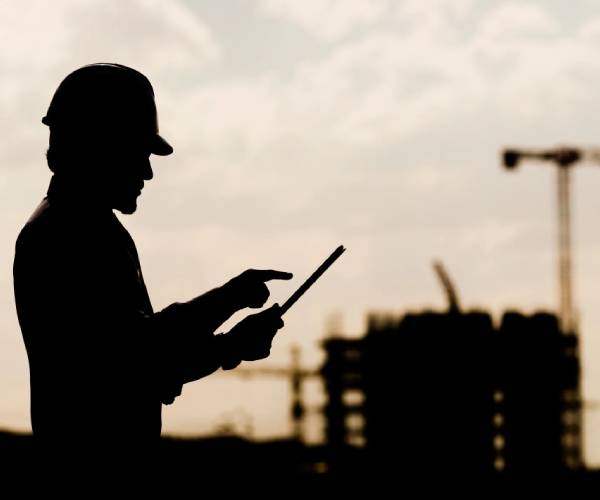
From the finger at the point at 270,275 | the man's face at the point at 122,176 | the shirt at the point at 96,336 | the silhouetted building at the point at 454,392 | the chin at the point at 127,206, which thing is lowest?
the shirt at the point at 96,336

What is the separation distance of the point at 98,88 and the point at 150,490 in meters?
1.52

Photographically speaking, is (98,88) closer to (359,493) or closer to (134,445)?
(134,445)

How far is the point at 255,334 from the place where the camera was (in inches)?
217

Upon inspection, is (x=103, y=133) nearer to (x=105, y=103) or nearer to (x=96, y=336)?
(x=105, y=103)

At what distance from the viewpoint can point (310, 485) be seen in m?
95.2

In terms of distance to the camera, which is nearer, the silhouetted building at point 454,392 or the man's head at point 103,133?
the man's head at point 103,133

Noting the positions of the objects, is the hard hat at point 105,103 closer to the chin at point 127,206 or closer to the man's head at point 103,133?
the man's head at point 103,133

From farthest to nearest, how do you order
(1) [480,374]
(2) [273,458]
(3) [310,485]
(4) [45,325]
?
(1) [480,374] < (2) [273,458] < (3) [310,485] < (4) [45,325]

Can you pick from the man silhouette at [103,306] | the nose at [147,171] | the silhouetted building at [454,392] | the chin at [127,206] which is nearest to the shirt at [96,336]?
the man silhouette at [103,306]

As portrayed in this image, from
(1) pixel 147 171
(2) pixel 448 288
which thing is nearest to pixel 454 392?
(2) pixel 448 288

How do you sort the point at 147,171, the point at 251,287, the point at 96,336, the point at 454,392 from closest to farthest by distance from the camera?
the point at 96,336 → the point at 251,287 → the point at 147,171 → the point at 454,392

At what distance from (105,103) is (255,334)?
1.06 metres

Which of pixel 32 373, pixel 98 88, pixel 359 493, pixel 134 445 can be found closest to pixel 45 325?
pixel 32 373

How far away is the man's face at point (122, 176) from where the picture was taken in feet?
18.8
